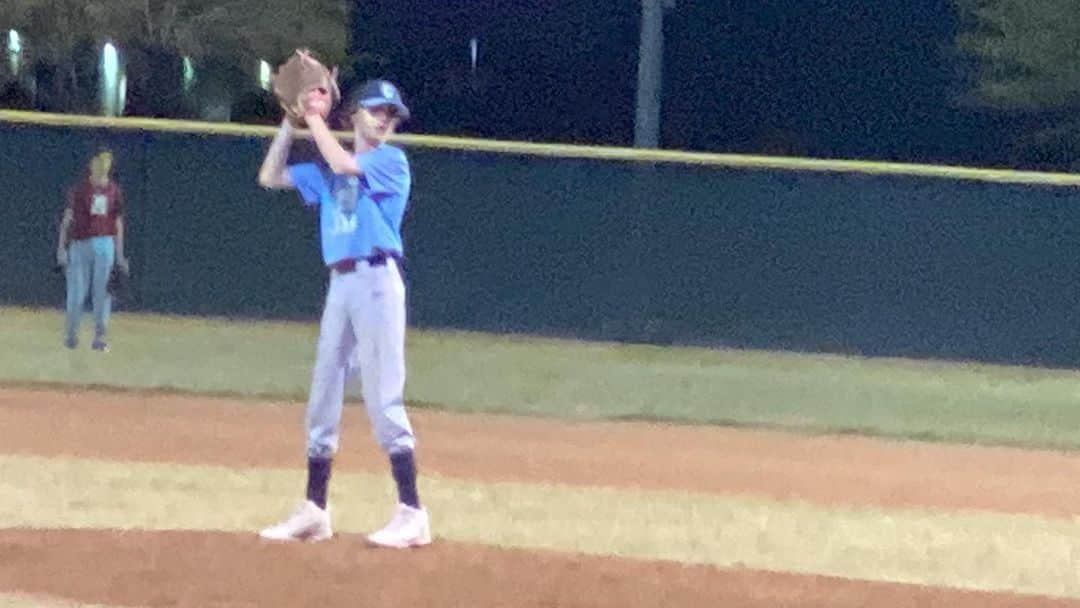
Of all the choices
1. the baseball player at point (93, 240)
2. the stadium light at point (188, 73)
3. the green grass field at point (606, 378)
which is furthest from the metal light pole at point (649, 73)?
the stadium light at point (188, 73)

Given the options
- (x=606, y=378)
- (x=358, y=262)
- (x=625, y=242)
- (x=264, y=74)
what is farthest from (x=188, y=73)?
(x=358, y=262)

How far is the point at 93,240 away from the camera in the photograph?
54.4ft

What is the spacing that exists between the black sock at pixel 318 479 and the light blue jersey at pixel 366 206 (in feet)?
2.77

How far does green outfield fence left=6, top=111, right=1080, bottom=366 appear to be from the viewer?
65.6ft

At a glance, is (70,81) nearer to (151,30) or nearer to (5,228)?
(151,30)

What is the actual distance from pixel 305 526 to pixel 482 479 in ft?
8.89

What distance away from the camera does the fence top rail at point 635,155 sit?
1980cm

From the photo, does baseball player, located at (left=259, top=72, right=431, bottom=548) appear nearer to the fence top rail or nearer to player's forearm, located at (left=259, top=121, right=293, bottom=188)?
player's forearm, located at (left=259, top=121, right=293, bottom=188)

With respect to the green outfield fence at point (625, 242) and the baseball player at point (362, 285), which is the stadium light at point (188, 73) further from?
the baseball player at point (362, 285)

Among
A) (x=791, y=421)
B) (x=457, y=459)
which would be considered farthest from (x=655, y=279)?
(x=457, y=459)

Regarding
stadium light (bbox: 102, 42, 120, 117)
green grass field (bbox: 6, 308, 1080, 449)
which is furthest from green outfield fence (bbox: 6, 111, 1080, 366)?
stadium light (bbox: 102, 42, 120, 117)

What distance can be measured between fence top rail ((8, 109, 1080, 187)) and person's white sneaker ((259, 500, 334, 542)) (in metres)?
12.3

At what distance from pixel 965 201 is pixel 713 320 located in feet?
9.54

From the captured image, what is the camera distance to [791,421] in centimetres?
1408
